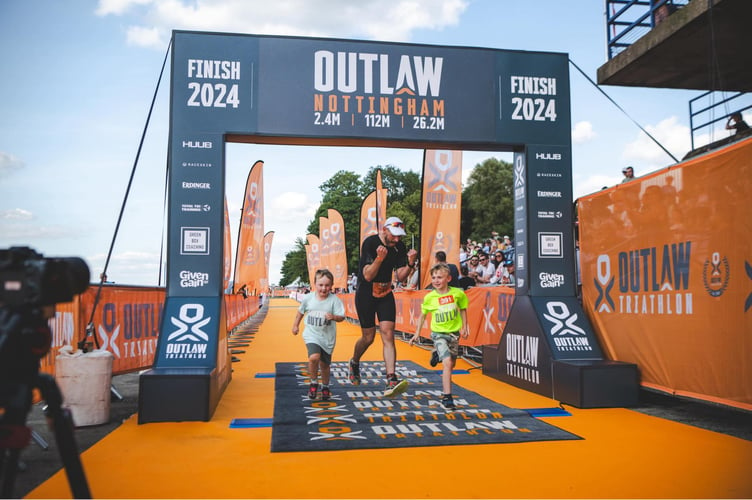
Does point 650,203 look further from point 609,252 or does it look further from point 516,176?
point 516,176

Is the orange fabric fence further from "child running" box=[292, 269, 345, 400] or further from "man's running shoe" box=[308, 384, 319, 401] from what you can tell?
"man's running shoe" box=[308, 384, 319, 401]

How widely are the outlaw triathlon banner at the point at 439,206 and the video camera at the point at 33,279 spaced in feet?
40.2

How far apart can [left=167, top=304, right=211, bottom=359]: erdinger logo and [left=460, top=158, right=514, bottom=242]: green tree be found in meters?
48.5

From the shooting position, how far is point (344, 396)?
22.0 ft

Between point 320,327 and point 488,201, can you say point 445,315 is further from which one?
point 488,201

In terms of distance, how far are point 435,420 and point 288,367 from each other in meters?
4.59

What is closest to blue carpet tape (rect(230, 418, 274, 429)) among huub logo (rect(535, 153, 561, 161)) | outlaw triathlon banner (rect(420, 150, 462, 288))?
huub logo (rect(535, 153, 561, 161))

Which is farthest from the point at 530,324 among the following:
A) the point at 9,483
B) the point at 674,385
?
the point at 9,483

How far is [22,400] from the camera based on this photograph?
2.09 meters

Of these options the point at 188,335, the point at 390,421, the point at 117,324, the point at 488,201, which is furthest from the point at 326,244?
the point at 488,201

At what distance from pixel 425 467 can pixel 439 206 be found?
432 inches

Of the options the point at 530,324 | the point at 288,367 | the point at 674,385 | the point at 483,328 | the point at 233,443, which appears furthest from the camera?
the point at 483,328

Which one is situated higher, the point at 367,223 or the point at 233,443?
the point at 367,223

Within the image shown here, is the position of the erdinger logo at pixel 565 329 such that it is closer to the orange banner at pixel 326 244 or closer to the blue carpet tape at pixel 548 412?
the blue carpet tape at pixel 548 412
